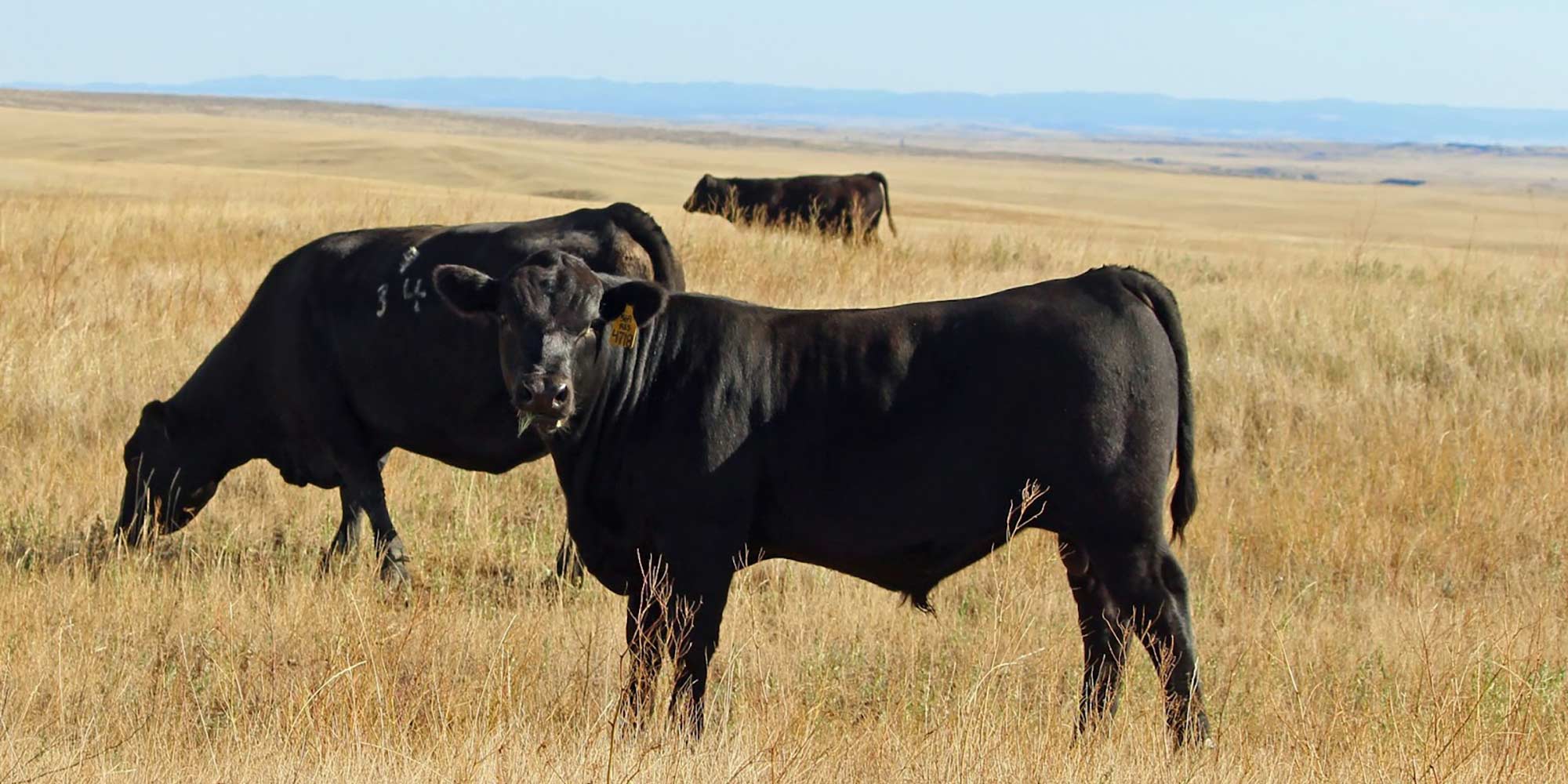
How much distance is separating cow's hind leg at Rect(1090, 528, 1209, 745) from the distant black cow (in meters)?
18.2

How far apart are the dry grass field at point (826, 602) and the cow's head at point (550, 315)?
0.94 meters

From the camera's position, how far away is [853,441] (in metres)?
5.27

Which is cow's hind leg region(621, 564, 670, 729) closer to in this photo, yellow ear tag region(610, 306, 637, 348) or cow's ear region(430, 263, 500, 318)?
yellow ear tag region(610, 306, 637, 348)

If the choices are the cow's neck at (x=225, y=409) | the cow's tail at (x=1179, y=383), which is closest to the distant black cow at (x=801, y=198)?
the cow's neck at (x=225, y=409)

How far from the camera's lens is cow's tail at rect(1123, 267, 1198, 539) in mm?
5488

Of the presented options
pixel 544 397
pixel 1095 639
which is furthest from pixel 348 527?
pixel 1095 639

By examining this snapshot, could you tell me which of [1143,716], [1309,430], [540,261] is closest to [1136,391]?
[1143,716]

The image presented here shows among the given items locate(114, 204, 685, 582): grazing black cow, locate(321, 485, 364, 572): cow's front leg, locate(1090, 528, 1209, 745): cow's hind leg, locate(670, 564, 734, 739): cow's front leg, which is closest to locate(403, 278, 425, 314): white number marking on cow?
locate(114, 204, 685, 582): grazing black cow

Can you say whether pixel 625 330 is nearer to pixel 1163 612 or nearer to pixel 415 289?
pixel 1163 612

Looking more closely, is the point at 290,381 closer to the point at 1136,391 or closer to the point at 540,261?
the point at 540,261

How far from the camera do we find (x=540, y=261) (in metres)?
5.41

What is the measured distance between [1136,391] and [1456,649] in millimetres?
1837

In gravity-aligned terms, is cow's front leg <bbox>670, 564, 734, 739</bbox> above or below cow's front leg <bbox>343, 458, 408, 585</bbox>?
above

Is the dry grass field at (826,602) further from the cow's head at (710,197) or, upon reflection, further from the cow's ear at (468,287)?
the cow's head at (710,197)
